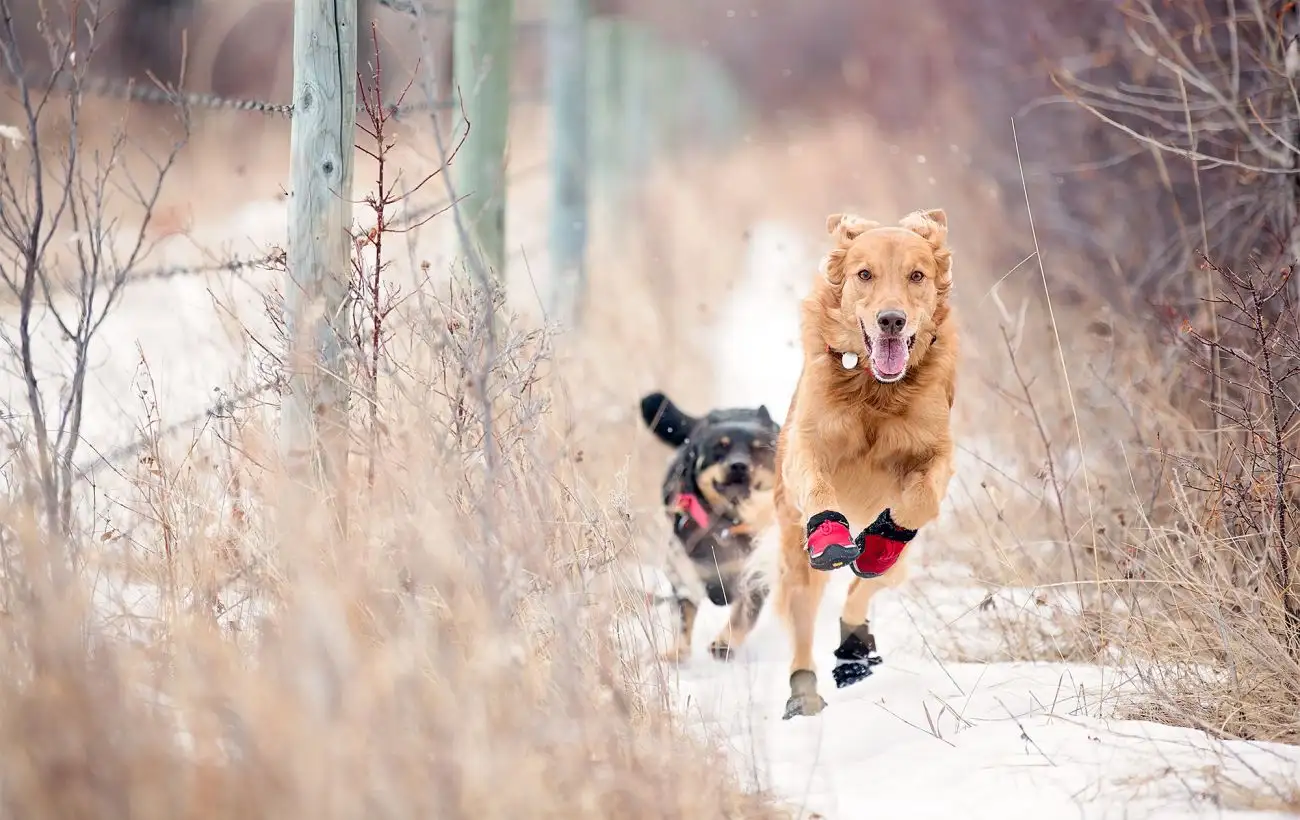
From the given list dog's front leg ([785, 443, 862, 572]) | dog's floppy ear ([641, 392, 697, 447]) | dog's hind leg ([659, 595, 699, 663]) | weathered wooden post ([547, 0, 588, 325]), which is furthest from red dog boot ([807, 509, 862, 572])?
weathered wooden post ([547, 0, 588, 325])

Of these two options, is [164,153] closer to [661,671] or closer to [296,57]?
[296,57]

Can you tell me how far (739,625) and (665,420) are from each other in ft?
2.59

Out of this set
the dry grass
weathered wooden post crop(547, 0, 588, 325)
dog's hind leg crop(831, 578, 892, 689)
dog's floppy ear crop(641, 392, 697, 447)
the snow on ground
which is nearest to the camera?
the dry grass

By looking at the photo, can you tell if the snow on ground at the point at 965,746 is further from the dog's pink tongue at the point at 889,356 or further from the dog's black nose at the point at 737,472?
the dog's pink tongue at the point at 889,356

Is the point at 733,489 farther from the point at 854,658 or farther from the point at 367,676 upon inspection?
the point at 367,676

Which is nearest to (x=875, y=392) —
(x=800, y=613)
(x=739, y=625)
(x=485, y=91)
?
(x=800, y=613)

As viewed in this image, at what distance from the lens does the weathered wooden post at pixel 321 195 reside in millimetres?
3197

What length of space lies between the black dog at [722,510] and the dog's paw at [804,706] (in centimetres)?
69

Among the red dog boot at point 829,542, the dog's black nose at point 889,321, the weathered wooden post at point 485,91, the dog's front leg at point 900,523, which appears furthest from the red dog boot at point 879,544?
the weathered wooden post at point 485,91

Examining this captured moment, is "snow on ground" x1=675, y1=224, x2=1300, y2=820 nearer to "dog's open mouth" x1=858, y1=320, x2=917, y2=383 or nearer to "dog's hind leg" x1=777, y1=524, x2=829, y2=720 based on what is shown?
"dog's hind leg" x1=777, y1=524, x2=829, y2=720

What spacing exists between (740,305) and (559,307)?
3.37 m

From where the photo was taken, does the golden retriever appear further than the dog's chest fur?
No

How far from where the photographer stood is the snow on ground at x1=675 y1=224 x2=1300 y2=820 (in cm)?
245

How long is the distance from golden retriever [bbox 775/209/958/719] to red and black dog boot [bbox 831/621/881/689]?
9.6 inches
